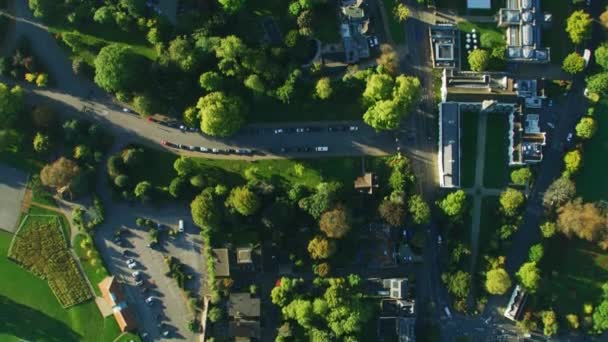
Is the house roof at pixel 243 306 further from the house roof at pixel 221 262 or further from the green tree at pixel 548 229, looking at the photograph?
the green tree at pixel 548 229

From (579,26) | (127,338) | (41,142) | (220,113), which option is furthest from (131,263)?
(579,26)

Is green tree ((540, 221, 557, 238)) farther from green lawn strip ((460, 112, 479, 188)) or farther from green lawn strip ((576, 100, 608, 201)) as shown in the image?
green lawn strip ((460, 112, 479, 188))

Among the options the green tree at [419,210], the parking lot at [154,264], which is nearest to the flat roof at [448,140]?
the green tree at [419,210]

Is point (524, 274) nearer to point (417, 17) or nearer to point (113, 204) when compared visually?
→ point (417, 17)

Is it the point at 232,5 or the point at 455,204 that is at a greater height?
the point at 232,5

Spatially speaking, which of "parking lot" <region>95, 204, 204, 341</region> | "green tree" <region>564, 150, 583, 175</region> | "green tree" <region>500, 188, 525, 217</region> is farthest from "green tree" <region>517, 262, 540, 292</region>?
"parking lot" <region>95, 204, 204, 341</region>

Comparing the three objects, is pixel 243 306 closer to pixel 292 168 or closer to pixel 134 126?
pixel 292 168
